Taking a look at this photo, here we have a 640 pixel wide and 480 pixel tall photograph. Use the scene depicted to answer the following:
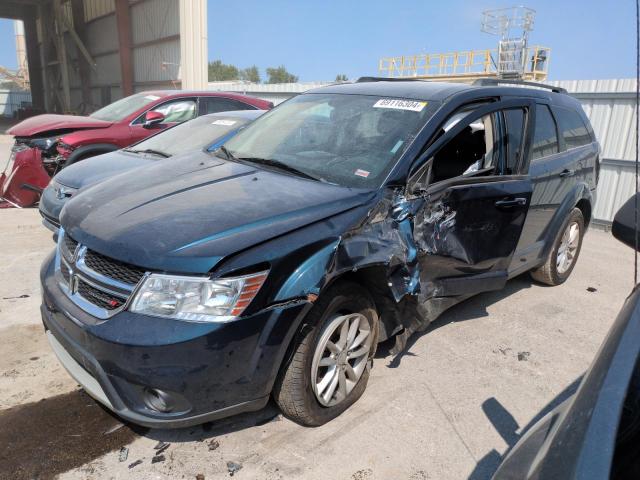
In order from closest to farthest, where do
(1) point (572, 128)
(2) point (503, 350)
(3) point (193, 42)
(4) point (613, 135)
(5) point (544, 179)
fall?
(2) point (503, 350), (5) point (544, 179), (1) point (572, 128), (4) point (613, 135), (3) point (193, 42)

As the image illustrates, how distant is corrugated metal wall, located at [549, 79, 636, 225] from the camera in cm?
805

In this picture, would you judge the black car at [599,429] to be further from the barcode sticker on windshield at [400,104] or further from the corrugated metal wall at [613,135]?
the corrugated metal wall at [613,135]

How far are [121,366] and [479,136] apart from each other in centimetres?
294

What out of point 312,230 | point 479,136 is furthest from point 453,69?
point 312,230

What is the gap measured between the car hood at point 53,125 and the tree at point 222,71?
310 feet

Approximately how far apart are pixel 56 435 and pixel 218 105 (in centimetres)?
618

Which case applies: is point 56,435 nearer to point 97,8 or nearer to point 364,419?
point 364,419

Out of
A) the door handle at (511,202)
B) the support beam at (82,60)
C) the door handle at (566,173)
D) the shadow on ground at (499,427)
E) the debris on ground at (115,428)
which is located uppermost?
the support beam at (82,60)

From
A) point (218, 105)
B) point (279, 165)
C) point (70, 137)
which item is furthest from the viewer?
point (218, 105)

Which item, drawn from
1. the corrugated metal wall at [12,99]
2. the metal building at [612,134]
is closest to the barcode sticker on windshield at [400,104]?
the metal building at [612,134]

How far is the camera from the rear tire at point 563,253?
4690mm

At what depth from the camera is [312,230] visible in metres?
2.36

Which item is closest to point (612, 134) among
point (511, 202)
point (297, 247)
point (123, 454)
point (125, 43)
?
point (511, 202)

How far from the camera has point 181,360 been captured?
2037 mm
